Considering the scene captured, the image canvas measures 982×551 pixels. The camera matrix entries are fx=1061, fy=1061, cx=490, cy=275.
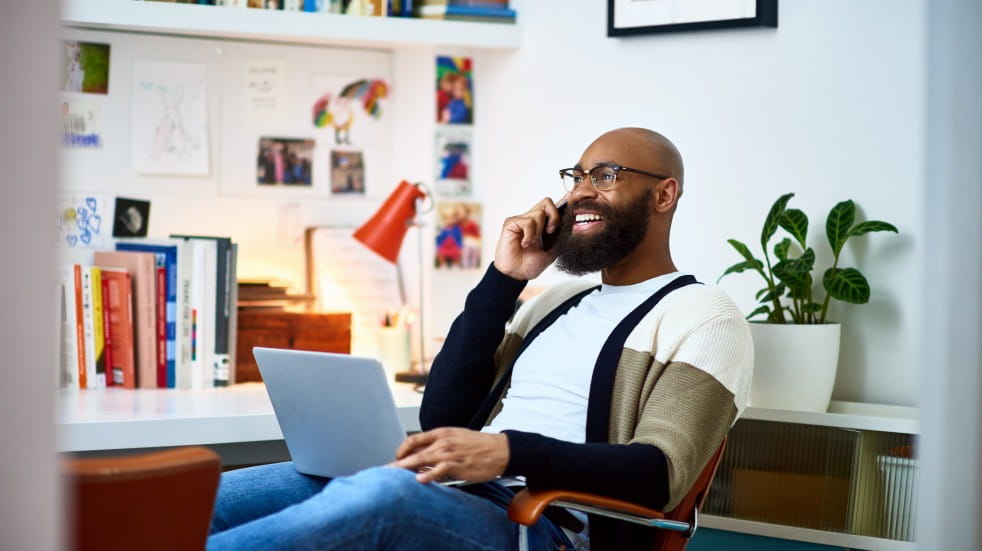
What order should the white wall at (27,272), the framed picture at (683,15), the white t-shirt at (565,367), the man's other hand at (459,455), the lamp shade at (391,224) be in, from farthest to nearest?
the lamp shade at (391,224)
the framed picture at (683,15)
the white t-shirt at (565,367)
the man's other hand at (459,455)
the white wall at (27,272)

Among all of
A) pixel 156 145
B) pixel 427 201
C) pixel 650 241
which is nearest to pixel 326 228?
pixel 427 201

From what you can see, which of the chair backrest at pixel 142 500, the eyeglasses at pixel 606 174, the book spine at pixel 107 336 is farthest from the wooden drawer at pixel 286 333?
the chair backrest at pixel 142 500

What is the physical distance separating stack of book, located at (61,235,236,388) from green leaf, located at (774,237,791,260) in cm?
140

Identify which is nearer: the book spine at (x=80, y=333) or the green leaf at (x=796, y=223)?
the green leaf at (x=796, y=223)

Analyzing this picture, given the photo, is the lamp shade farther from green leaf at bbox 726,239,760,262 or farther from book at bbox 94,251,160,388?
green leaf at bbox 726,239,760,262

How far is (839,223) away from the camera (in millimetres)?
2434

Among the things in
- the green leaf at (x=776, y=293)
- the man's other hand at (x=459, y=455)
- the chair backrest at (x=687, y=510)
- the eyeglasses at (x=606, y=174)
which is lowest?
the chair backrest at (x=687, y=510)

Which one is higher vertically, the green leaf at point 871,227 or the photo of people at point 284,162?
the photo of people at point 284,162

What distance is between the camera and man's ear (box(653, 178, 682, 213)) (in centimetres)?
226

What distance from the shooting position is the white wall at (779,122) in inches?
97.6

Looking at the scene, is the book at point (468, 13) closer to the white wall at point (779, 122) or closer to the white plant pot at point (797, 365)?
the white wall at point (779, 122)

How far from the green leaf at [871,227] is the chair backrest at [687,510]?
711 mm

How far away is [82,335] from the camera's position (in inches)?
109

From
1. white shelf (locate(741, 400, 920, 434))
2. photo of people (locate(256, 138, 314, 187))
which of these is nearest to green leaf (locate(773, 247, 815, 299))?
white shelf (locate(741, 400, 920, 434))
